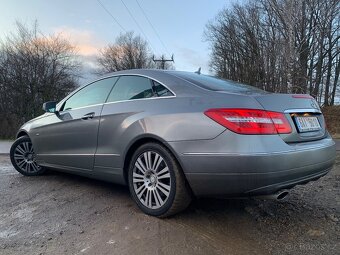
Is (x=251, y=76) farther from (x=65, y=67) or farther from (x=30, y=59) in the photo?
(x=30, y=59)

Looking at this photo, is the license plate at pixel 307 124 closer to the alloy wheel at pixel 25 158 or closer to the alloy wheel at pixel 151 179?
the alloy wheel at pixel 151 179

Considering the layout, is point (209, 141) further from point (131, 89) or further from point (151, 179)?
point (131, 89)

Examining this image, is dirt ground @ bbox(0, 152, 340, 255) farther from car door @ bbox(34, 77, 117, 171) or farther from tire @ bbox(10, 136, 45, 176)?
tire @ bbox(10, 136, 45, 176)

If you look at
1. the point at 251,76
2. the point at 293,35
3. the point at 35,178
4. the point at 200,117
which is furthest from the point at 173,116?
the point at 251,76

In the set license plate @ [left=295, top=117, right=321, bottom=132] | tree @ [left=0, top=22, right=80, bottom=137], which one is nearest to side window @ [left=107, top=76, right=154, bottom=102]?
license plate @ [left=295, top=117, right=321, bottom=132]

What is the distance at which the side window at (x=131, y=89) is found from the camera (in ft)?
13.2

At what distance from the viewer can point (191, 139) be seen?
3.31 metres

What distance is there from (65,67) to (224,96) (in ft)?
80.2

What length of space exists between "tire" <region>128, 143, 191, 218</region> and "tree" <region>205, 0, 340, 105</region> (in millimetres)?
18293

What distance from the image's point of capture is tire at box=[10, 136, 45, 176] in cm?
582

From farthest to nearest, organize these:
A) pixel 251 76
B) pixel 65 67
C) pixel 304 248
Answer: pixel 251 76, pixel 65 67, pixel 304 248

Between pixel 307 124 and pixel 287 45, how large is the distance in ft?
63.6

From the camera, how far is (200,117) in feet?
10.8

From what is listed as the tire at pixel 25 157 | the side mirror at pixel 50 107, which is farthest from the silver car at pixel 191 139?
the tire at pixel 25 157
